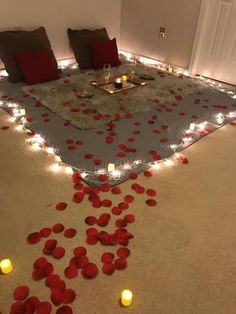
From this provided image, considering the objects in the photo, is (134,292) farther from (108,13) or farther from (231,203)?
(108,13)

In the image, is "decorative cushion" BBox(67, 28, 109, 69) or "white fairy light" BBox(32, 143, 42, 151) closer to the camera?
"white fairy light" BBox(32, 143, 42, 151)

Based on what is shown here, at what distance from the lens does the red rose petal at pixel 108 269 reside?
128cm

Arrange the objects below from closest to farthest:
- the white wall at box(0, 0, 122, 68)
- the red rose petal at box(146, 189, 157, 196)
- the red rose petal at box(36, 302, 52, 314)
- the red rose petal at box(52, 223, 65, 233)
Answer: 1. the red rose petal at box(36, 302, 52, 314)
2. the red rose petal at box(52, 223, 65, 233)
3. the red rose petal at box(146, 189, 157, 196)
4. the white wall at box(0, 0, 122, 68)

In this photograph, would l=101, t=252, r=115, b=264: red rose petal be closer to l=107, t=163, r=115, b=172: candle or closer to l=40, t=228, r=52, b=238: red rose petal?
l=40, t=228, r=52, b=238: red rose petal

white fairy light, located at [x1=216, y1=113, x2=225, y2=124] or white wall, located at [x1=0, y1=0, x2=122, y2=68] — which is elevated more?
white wall, located at [x1=0, y1=0, x2=122, y2=68]

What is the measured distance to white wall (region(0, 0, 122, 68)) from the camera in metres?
3.23

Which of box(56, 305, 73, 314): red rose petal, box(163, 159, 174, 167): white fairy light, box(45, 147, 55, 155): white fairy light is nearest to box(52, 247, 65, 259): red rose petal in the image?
box(56, 305, 73, 314): red rose petal

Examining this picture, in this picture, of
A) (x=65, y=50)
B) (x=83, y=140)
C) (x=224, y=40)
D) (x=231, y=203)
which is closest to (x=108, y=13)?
(x=65, y=50)

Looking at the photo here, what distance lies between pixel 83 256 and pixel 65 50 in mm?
3189

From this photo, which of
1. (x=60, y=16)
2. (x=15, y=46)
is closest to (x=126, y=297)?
(x=15, y=46)

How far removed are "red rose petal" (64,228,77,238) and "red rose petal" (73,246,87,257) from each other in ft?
0.27

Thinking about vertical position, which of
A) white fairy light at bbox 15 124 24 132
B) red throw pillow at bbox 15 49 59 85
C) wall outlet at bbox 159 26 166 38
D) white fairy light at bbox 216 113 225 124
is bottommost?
white fairy light at bbox 216 113 225 124

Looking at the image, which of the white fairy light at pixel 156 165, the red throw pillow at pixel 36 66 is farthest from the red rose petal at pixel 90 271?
the red throw pillow at pixel 36 66

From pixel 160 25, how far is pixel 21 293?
375 centimetres
